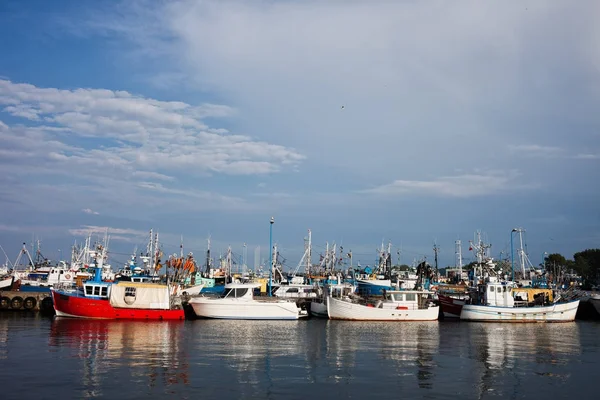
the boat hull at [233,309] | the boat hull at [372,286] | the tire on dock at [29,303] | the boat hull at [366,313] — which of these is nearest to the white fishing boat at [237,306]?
the boat hull at [233,309]

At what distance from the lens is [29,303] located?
59.5m

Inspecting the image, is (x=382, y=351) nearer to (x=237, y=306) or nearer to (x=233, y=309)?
(x=237, y=306)

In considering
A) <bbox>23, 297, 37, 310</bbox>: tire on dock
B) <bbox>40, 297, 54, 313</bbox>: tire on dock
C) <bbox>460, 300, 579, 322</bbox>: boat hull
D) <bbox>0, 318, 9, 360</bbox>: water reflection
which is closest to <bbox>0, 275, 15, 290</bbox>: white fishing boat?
<bbox>23, 297, 37, 310</bbox>: tire on dock

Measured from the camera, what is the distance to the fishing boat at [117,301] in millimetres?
48312

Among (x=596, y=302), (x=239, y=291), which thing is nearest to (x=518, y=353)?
(x=239, y=291)

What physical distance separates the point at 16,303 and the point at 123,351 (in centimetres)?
3704

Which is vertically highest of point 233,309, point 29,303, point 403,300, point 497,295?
point 497,295

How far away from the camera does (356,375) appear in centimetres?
2420

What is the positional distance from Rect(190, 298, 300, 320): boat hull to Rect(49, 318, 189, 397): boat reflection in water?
5148 mm

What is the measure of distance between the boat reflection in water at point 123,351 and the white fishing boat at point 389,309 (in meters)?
16.5

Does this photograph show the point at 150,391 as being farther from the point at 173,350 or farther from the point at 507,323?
→ the point at 507,323

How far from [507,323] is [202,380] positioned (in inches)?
1716

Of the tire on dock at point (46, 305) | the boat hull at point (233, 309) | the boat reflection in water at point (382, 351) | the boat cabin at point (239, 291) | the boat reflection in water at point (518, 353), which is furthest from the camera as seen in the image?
the tire on dock at point (46, 305)

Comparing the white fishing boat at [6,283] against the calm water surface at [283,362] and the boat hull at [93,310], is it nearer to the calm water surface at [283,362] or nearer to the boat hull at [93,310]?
the boat hull at [93,310]
